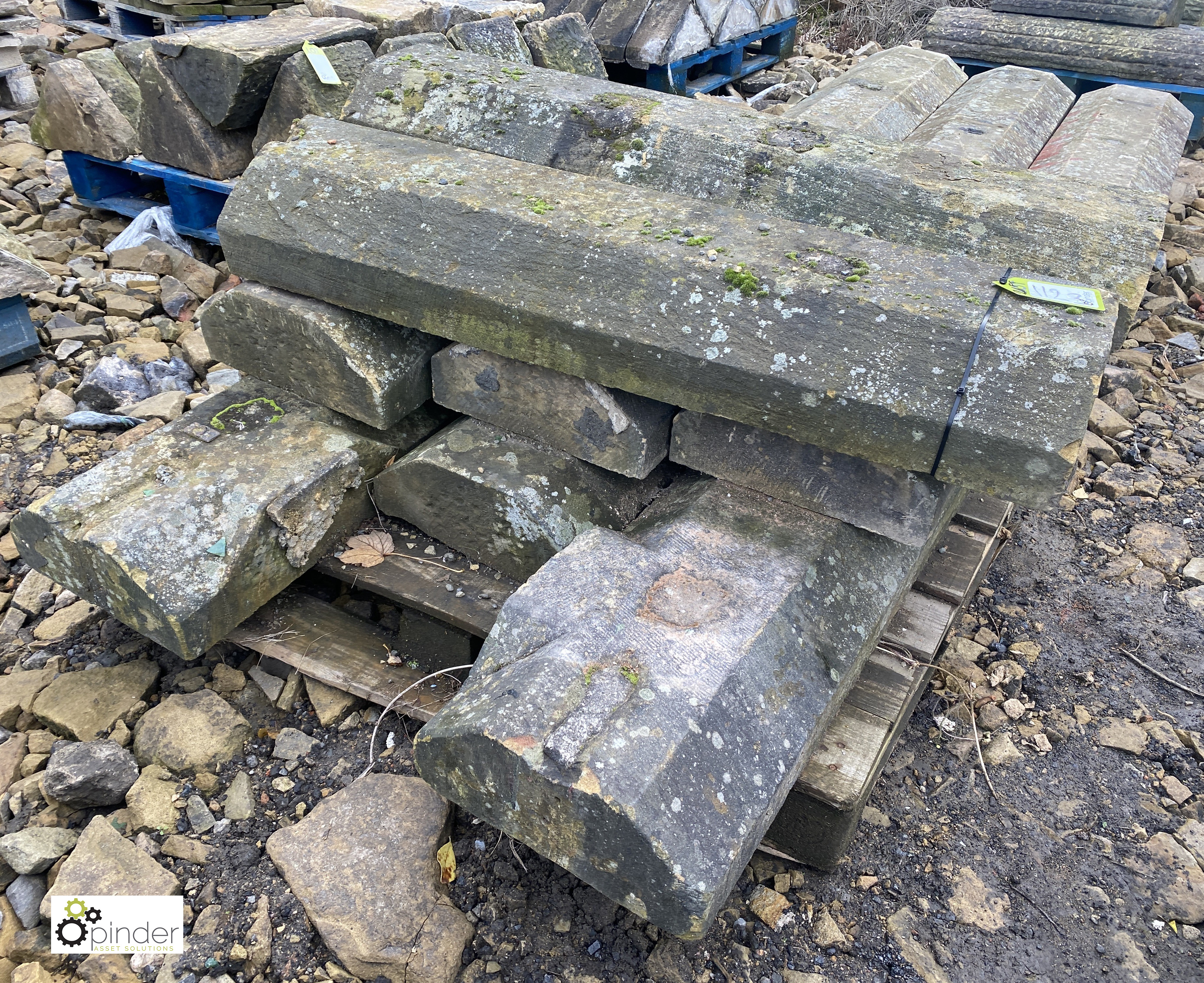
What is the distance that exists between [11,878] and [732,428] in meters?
2.11

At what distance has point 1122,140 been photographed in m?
3.11

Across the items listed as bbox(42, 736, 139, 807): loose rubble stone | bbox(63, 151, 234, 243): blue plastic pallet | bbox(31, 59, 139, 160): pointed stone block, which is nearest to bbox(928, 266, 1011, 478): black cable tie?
bbox(42, 736, 139, 807): loose rubble stone

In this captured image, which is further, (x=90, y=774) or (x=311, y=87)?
(x=311, y=87)

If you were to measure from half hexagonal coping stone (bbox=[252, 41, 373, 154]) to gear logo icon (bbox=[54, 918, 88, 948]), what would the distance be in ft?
9.90

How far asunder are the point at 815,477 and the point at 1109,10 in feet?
20.5

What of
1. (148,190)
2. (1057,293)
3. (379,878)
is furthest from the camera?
(148,190)

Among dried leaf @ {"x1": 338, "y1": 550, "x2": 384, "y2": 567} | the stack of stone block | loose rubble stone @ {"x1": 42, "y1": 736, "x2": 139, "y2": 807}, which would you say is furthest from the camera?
dried leaf @ {"x1": 338, "y1": 550, "x2": 384, "y2": 567}

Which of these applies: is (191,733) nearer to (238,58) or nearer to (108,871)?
(108,871)

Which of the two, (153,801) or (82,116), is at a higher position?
(82,116)

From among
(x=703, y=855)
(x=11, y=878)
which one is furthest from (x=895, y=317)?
(x=11, y=878)

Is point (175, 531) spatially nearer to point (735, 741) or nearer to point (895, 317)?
point (735, 741)

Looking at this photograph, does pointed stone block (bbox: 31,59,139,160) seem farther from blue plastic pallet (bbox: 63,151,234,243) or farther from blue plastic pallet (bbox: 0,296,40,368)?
blue plastic pallet (bbox: 0,296,40,368)

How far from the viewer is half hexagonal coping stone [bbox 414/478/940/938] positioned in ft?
5.30

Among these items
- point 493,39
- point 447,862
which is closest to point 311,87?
point 493,39
